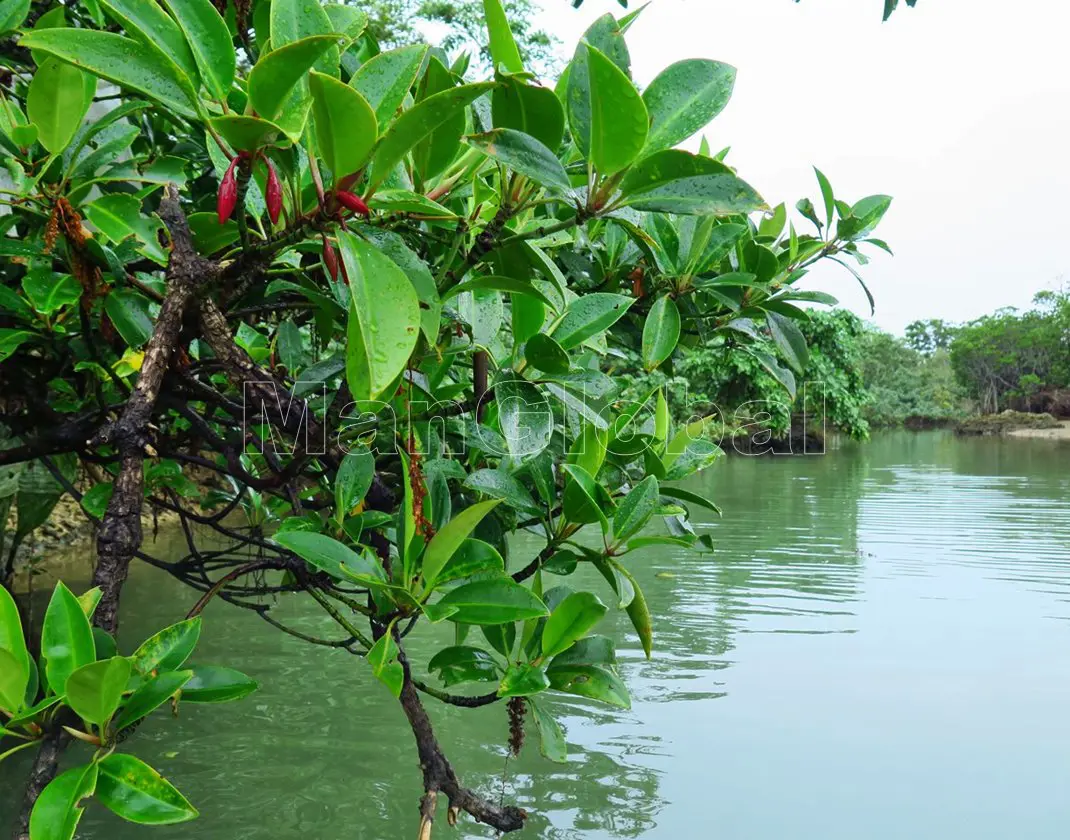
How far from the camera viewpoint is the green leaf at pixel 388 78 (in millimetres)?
735

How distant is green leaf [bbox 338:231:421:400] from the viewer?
0.63 m

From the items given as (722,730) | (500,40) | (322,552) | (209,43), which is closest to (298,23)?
(209,43)

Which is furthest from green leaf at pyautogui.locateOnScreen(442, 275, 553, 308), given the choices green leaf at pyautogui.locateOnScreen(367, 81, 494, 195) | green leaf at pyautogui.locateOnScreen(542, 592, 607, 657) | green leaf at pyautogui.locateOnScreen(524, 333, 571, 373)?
green leaf at pyautogui.locateOnScreen(542, 592, 607, 657)

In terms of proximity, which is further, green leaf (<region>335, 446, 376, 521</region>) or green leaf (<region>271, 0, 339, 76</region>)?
green leaf (<region>335, 446, 376, 521</region>)

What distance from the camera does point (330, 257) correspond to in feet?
2.48

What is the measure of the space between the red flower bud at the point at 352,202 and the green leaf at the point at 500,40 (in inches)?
8.4

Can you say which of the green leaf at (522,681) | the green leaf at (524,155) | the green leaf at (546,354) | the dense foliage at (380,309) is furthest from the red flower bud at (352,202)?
the green leaf at (522,681)

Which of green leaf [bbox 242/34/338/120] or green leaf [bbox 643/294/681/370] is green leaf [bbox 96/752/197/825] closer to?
green leaf [bbox 242/34/338/120]

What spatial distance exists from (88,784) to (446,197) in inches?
25.2

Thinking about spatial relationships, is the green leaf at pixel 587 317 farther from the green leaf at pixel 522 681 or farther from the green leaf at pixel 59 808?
the green leaf at pixel 59 808

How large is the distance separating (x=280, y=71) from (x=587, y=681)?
31.4 inches

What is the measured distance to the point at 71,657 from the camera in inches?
28.5

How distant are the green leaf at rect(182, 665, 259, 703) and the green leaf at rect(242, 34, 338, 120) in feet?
1.71

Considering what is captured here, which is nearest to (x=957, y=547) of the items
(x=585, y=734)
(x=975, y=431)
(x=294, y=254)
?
(x=585, y=734)
